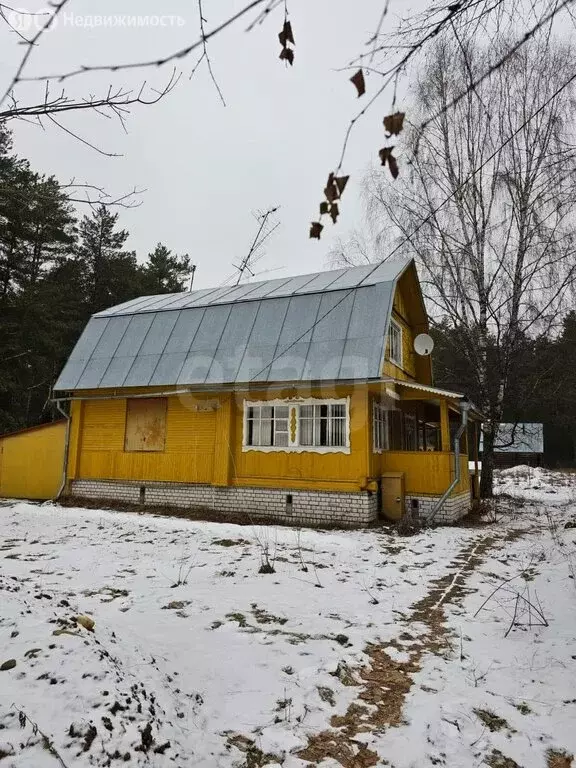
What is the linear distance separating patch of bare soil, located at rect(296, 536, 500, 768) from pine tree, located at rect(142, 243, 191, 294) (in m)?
28.6

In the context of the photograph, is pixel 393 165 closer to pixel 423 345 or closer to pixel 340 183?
pixel 340 183

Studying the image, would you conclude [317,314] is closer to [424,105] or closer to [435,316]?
[435,316]

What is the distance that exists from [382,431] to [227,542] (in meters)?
4.94

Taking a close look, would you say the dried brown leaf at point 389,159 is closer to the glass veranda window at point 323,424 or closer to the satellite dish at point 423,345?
the glass veranda window at point 323,424

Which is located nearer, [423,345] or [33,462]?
Answer: [423,345]

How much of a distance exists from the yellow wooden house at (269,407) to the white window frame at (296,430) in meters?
0.03

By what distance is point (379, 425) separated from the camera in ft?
36.8

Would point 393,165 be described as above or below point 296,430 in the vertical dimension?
above

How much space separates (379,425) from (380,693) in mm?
8234

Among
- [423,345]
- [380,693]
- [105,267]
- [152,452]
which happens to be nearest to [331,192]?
[380,693]

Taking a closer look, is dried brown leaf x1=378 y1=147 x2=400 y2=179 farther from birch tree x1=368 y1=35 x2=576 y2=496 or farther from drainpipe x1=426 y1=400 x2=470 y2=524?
birch tree x1=368 y1=35 x2=576 y2=496

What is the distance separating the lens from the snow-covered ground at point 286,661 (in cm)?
240

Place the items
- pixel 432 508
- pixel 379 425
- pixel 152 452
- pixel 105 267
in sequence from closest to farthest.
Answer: pixel 432 508 → pixel 379 425 → pixel 152 452 → pixel 105 267

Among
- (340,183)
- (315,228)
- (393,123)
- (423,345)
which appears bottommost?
(315,228)
